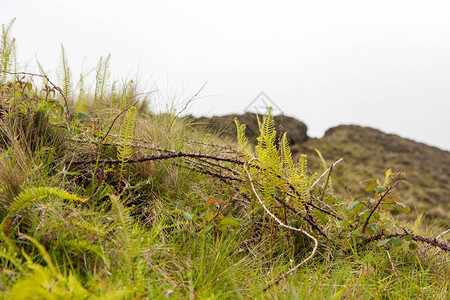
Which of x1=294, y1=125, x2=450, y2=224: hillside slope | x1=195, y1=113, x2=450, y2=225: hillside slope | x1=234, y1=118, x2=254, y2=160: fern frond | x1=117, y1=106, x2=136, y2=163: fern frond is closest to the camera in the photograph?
x1=117, y1=106, x2=136, y2=163: fern frond

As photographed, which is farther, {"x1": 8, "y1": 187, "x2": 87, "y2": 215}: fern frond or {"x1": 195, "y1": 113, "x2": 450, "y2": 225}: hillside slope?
{"x1": 195, "y1": 113, "x2": 450, "y2": 225}: hillside slope

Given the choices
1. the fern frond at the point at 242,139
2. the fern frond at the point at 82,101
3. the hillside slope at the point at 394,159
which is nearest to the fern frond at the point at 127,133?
the fern frond at the point at 242,139

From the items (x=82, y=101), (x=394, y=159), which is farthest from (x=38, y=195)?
(x=394, y=159)

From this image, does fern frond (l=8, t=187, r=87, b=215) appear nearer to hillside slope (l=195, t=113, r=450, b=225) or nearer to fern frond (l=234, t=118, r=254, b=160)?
fern frond (l=234, t=118, r=254, b=160)

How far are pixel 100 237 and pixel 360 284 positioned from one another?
3.82 ft

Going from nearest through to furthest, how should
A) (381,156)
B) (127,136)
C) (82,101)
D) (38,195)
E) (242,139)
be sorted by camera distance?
(38,195) < (127,136) < (242,139) < (82,101) < (381,156)

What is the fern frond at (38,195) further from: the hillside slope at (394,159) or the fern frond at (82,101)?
the hillside slope at (394,159)

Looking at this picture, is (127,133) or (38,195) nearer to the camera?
(38,195)

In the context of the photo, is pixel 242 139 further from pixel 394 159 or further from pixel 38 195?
pixel 394 159

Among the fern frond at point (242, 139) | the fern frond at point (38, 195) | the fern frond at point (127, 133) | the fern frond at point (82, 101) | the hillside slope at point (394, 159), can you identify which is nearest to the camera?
the fern frond at point (38, 195)

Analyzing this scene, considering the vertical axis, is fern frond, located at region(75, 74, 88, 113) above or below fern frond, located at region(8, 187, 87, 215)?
above

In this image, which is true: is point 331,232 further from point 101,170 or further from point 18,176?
point 18,176

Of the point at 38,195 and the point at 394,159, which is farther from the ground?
the point at 394,159

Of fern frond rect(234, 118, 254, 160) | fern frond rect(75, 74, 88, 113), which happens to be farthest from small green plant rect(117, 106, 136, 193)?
fern frond rect(75, 74, 88, 113)
